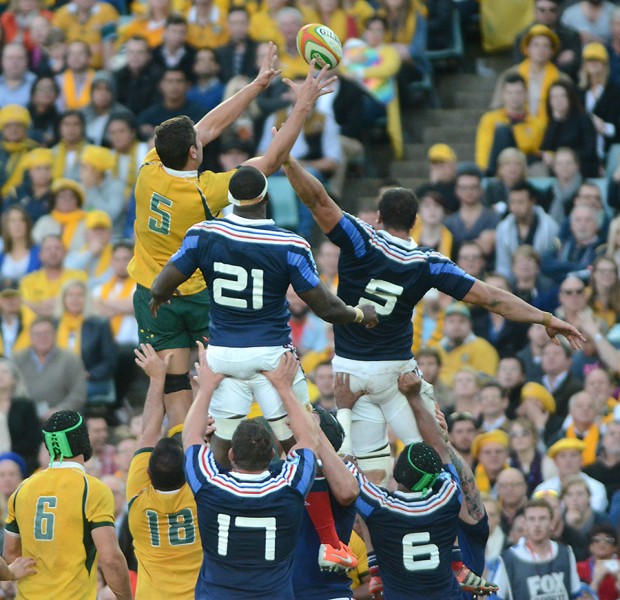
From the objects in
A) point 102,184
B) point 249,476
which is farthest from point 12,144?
point 249,476

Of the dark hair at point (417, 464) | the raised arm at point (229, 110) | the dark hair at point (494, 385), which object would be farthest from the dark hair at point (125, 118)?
the dark hair at point (417, 464)

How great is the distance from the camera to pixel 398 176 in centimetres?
1798

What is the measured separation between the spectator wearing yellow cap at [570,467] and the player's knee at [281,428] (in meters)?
4.24

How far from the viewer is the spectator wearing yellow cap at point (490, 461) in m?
13.7

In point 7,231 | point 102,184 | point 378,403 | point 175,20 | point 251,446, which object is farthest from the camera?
point 175,20

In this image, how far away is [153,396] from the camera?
10.3m

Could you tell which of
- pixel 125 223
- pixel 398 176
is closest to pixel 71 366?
pixel 125 223

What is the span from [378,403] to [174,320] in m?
1.40

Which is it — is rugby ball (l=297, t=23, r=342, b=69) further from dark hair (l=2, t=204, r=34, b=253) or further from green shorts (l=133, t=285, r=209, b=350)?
dark hair (l=2, t=204, r=34, b=253)

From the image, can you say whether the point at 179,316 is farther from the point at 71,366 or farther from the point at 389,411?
the point at 71,366

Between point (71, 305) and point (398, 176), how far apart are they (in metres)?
4.05

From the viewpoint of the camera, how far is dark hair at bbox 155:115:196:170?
9.96m

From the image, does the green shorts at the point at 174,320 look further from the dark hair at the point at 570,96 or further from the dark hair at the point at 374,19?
the dark hair at the point at 374,19

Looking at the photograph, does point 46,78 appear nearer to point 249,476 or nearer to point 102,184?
point 102,184
